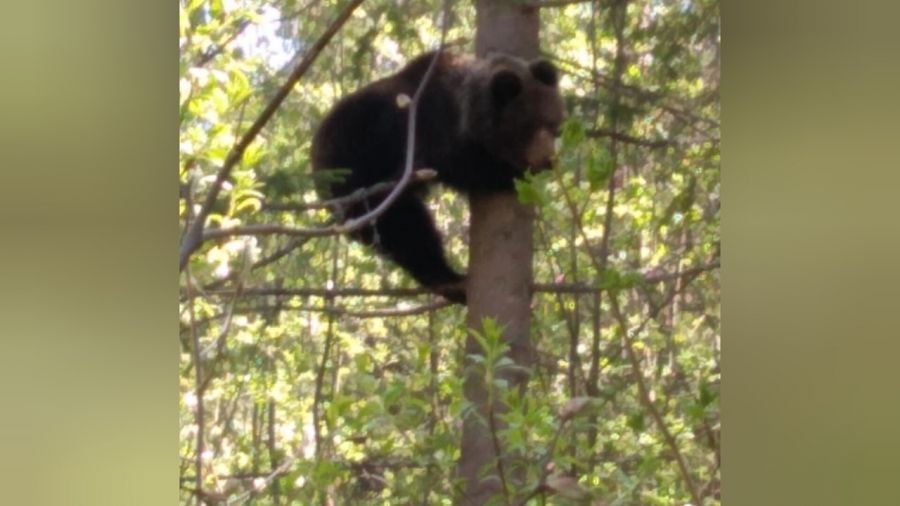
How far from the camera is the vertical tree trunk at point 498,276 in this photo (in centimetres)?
129

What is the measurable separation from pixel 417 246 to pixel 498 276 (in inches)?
5.2

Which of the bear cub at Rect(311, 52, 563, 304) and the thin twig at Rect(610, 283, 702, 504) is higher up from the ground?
the bear cub at Rect(311, 52, 563, 304)

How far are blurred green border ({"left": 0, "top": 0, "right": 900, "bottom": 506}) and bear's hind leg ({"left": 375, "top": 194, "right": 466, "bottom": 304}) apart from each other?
0.34m

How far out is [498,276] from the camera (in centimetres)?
131

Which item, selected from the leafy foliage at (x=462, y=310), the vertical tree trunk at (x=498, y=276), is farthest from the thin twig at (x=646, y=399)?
the vertical tree trunk at (x=498, y=276)

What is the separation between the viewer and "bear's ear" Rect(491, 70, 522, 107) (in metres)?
1.33

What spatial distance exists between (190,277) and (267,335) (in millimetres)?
136

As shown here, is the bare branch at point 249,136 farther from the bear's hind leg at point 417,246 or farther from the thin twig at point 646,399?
the thin twig at point 646,399
